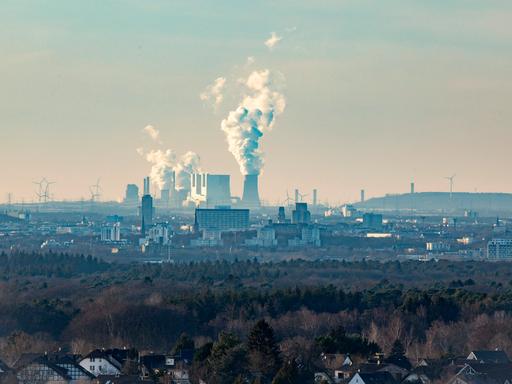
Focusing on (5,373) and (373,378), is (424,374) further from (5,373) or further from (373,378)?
(5,373)

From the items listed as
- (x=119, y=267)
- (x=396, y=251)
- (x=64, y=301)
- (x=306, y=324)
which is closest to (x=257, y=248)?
(x=396, y=251)

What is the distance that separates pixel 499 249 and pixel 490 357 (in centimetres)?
11672

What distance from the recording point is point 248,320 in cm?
6750

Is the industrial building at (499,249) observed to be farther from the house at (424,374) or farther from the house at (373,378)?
the house at (373,378)

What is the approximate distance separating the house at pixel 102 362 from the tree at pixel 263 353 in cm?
404

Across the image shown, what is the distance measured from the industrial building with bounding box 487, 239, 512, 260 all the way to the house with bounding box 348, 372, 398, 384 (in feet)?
381

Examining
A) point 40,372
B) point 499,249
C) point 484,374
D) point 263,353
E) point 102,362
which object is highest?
point 499,249

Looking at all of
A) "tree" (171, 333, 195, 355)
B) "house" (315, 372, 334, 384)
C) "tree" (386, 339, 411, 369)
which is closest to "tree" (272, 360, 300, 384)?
"house" (315, 372, 334, 384)

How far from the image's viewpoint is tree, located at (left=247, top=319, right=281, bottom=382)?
4534cm

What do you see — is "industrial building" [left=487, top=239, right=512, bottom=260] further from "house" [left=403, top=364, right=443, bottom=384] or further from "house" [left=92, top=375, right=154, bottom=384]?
"house" [left=92, top=375, right=154, bottom=384]

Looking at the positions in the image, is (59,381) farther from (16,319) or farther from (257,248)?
(257,248)

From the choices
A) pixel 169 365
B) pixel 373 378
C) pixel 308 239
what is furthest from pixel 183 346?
pixel 308 239

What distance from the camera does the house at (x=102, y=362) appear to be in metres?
50.0

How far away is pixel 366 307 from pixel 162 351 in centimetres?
1725
